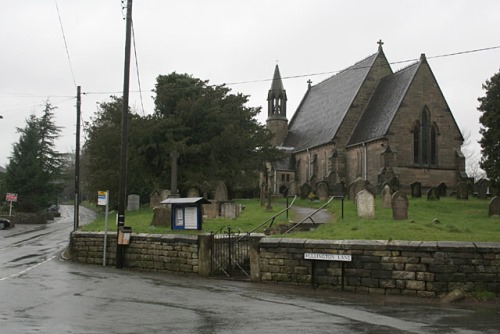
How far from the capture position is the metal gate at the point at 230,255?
1562cm

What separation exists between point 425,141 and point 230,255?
3051cm

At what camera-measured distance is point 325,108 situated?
177 ft

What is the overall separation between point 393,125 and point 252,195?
43.3ft

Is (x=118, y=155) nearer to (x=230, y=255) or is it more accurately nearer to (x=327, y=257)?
(x=230, y=255)

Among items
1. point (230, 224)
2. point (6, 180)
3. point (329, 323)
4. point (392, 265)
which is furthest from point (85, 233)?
point (6, 180)

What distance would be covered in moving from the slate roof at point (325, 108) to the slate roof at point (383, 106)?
1.69m

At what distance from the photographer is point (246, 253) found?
1619cm

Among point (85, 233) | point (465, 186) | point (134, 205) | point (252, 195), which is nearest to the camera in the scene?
point (85, 233)

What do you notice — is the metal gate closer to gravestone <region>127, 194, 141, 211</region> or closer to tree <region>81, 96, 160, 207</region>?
gravestone <region>127, 194, 141, 211</region>

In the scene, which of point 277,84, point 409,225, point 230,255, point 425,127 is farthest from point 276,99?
point 409,225

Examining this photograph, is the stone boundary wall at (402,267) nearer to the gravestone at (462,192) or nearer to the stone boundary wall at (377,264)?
the stone boundary wall at (377,264)

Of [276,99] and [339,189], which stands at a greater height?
[276,99]

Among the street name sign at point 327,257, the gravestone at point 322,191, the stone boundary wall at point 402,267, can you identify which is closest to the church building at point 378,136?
the gravestone at point 322,191

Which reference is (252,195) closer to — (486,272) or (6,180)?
(6,180)
